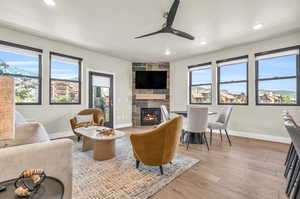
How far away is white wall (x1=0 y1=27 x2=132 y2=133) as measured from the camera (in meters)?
3.41

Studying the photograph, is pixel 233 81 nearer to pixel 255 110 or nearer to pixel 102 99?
pixel 255 110

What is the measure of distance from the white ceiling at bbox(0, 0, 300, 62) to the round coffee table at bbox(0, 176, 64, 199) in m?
2.56

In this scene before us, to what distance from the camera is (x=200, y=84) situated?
5098mm

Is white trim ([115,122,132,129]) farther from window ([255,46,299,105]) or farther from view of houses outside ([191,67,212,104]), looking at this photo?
window ([255,46,299,105])

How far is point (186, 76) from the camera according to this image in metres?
5.38

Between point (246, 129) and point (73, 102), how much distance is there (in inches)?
207

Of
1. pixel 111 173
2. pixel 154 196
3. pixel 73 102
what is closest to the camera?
pixel 154 196

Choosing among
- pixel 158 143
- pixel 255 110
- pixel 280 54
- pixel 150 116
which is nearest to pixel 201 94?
pixel 255 110

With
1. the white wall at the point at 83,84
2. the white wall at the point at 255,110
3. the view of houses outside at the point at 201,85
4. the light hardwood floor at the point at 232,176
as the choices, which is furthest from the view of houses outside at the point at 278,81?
the white wall at the point at 83,84

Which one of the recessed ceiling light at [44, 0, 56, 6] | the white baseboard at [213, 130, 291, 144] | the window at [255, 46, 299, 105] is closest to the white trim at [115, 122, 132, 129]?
Answer: the white baseboard at [213, 130, 291, 144]

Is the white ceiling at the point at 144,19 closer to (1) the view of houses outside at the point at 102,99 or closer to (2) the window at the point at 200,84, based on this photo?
(2) the window at the point at 200,84

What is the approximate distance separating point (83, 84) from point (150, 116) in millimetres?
2839

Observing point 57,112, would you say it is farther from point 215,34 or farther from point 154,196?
point 215,34

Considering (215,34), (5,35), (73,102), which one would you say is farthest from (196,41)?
(5,35)
